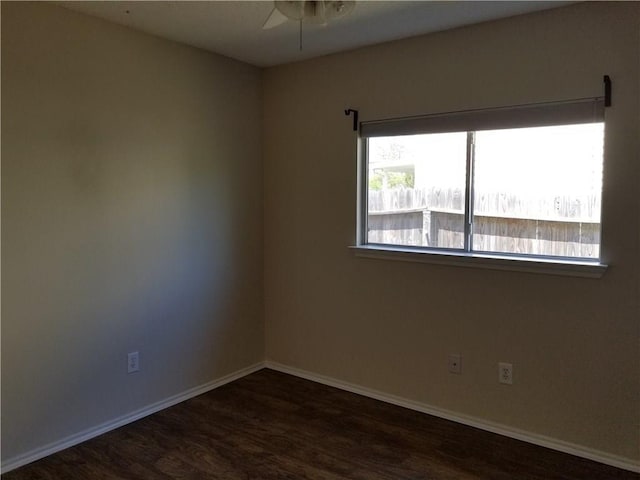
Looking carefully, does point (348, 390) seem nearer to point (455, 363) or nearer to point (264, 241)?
point (455, 363)

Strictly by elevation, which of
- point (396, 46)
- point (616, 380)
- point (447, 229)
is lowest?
point (616, 380)

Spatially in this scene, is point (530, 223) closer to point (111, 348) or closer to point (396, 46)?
point (396, 46)

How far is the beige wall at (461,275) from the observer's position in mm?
2449

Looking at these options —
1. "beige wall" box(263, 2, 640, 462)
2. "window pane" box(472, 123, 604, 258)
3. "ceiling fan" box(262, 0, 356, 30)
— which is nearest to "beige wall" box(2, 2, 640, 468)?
"beige wall" box(263, 2, 640, 462)

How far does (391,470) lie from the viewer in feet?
8.11

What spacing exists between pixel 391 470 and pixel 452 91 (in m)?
2.07

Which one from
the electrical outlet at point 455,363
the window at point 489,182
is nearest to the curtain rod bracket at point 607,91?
the window at point 489,182

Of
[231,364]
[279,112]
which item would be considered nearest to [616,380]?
[231,364]

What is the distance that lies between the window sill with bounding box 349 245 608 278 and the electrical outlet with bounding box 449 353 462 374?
54cm

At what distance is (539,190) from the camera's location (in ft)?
8.88

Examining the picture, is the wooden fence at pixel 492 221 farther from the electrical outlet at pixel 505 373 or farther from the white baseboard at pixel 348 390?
the white baseboard at pixel 348 390

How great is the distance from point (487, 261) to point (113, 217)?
210 cm

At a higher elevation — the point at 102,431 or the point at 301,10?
the point at 301,10

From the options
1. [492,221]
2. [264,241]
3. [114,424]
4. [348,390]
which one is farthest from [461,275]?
[114,424]
